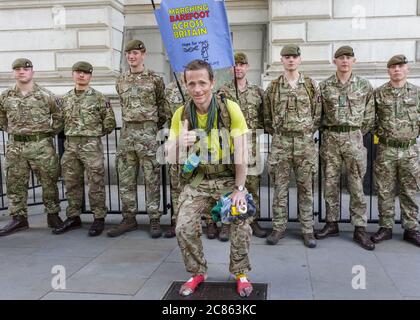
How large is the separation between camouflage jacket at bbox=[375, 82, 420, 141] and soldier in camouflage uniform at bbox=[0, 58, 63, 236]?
4.33m

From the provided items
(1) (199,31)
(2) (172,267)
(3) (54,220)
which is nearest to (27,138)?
(3) (54,220)

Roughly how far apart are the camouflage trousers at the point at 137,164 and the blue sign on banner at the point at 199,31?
4.80ft

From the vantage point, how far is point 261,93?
18.6 ft

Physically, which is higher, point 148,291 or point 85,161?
point 85,161

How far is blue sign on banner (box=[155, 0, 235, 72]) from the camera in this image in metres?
4.38

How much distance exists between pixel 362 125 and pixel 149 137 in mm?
2703

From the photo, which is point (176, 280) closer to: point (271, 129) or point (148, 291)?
point (148, 291)

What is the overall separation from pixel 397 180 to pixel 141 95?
342 cm

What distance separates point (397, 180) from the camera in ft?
18.0

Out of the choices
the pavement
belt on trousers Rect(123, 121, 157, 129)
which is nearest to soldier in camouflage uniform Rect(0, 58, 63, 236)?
the pavement

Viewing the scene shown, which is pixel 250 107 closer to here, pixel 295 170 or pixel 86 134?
pixel 295 170

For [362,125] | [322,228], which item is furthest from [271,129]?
[322,228]

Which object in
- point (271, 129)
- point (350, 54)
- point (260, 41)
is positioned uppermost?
point (260, 41)

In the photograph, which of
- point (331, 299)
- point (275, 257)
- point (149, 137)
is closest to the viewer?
point (331, 299)
